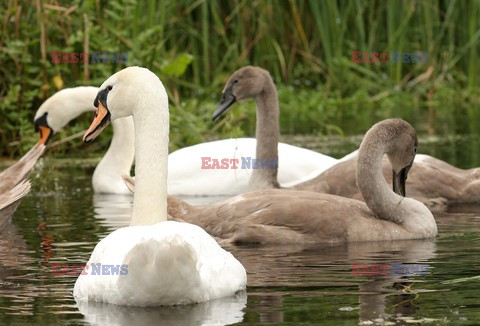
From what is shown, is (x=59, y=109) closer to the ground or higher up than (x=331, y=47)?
closer to the ground

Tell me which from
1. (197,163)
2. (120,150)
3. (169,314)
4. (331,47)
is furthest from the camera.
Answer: (331,47)

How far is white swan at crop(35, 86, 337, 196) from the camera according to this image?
Answer: 11203mm

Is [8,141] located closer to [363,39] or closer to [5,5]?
[5,5]

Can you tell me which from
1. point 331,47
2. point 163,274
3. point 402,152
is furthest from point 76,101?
point 331,47

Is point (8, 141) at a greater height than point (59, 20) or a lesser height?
lesser

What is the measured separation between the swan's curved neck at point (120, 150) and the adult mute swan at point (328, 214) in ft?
11.3

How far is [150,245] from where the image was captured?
5316 millimetres

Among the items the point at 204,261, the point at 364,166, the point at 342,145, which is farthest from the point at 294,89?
the point at 204,261

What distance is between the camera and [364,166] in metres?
8.55

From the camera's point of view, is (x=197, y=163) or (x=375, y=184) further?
(x=197, y=163)

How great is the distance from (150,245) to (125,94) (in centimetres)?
143

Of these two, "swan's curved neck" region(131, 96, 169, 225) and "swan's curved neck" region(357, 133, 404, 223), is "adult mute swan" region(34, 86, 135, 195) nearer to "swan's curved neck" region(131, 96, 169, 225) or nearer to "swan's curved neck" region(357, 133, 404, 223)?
"swan's curved neck" region(357, 133, 404, 223)

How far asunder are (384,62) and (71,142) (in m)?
6.77

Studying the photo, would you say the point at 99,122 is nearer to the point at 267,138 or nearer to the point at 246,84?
the point at 267,138
